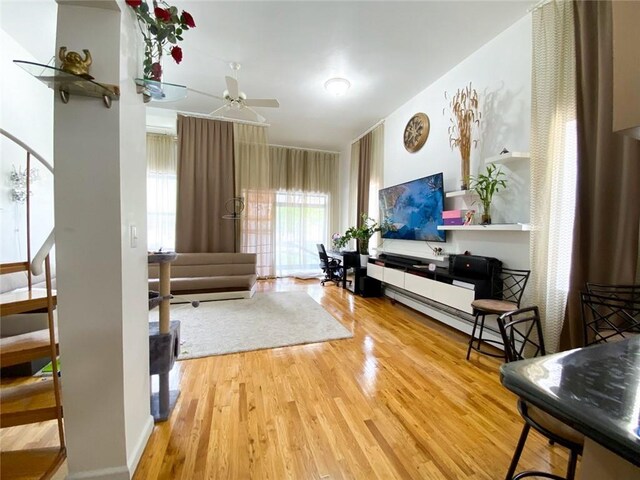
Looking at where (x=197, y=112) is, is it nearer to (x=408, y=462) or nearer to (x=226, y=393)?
(x=226, y=393)

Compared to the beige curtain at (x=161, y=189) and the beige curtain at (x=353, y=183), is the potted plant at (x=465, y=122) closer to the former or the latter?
the beige curtain at (x=353, y=183)

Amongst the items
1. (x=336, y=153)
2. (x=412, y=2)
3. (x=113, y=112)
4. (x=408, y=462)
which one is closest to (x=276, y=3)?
(x=412, y=2)

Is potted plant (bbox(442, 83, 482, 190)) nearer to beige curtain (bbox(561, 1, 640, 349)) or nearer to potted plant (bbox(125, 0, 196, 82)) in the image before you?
beige curtain (bbox(561, 1, 640, 349))

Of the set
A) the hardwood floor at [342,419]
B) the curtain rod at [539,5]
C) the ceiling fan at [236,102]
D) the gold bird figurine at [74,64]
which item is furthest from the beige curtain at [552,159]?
the gold bird figurine at [74,64]

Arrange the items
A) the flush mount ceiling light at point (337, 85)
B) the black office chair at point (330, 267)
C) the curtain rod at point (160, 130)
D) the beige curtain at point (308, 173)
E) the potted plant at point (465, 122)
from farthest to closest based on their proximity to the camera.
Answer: the beige curtain at point (308, 173) < the black office chair at point (330, 267) < the curtain rod at point (160, 130) < the flush mount ceiling light at point (337, 85) < the potted plant at point (465, 122)

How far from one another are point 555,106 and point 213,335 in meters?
3.91

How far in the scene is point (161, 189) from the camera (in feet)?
17.8

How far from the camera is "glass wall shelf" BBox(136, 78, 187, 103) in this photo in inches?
54.0

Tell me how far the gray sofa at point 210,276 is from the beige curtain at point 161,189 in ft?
3.42

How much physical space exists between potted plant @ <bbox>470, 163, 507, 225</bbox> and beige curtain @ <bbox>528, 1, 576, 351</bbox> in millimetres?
397

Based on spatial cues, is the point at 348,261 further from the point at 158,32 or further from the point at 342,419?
the point at 158,32

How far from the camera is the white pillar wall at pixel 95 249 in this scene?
1132 mm

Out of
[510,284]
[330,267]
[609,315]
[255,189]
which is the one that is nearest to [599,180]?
[609,315]

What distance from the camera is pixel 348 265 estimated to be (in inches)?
197
